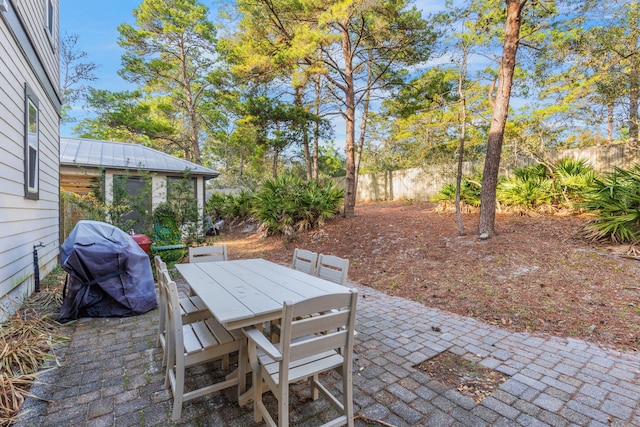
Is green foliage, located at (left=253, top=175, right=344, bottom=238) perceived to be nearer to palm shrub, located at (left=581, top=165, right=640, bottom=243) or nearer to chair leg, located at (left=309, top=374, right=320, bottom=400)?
palm shrub, located at (left=581, top=165, right=640, bottom=243)

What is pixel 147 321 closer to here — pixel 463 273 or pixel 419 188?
pixel 463 273

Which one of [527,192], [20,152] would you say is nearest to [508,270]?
[527,192]

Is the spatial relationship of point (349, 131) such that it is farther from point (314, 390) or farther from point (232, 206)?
point (314, 390)

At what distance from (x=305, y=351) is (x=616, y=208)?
20.3 feet

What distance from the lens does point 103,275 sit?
11.4 feet

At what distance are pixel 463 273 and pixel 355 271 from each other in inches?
76.7

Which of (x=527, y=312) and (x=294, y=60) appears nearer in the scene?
(x=527, y=312)

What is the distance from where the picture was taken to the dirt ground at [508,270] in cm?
340

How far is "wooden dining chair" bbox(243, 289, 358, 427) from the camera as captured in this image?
157cm

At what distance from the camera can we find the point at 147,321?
3449mm

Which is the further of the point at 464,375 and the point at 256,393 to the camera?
the point at 464,375

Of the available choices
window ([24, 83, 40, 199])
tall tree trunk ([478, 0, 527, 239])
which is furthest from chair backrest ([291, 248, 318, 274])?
tall tree trunk ([478, 0, 527, 239])

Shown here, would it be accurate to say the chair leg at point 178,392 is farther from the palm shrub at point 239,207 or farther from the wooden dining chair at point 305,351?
the palm shrub at point 239,207

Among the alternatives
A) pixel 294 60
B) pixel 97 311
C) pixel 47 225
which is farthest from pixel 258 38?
pixel 97 311
